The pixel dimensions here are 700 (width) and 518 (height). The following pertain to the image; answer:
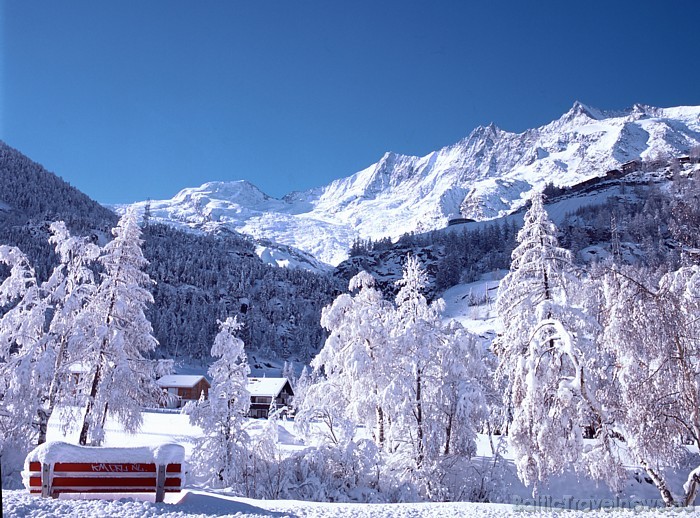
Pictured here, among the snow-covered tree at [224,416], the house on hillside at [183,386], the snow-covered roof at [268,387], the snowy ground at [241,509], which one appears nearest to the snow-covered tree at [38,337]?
the snow-covered tree at [224,416]

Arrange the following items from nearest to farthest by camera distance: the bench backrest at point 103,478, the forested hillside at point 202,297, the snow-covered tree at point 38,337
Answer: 1. the bench backrest at point 103,478
2. the snow-covered tree at point 38,337
3. the forested hillside at point 202,297

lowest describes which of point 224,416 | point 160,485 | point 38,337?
point 160,485

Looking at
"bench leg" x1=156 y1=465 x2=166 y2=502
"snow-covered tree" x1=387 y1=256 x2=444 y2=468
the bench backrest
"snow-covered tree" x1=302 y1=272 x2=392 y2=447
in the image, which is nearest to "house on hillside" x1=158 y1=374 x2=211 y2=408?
"snow-covered tree" x1=302 y1=272 x2=392 y2=447

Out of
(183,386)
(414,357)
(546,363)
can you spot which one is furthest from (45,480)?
(183,386)

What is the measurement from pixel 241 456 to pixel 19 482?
A: 855cm

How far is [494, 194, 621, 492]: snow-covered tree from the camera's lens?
14.8 metres

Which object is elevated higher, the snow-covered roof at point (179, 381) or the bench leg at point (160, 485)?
the snow-covered roof at point (179, 381)

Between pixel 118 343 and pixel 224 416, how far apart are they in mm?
5469

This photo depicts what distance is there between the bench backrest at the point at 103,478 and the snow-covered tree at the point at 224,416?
30.5 ft

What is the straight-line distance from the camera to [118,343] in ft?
72.6

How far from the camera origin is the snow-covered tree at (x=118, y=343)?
22109 millimetres

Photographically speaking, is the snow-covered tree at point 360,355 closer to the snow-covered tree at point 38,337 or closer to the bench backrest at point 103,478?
the snow-covered tree at point 38,337

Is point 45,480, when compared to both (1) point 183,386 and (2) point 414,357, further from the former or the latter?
(1) point 183,386

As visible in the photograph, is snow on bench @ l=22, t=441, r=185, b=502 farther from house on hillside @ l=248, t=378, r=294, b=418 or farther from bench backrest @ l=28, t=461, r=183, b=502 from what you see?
house on hillside @ l=248, t=378, r=294, b=418
